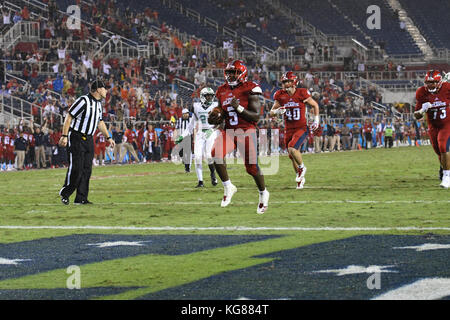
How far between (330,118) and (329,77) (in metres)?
7.81

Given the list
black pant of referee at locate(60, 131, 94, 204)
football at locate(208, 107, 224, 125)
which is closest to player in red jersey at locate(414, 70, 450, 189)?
football at locate(208, 107, 224, 125)

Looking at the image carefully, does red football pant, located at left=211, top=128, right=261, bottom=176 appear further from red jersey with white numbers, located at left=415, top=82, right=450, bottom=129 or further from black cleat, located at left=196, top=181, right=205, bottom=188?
black cleat, located at left=196, top=181, right=205, bottom=188

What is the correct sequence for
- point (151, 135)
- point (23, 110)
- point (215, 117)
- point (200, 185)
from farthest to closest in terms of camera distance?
point (151, 135), point (23, 110), point (200, 185), point (215, 117)

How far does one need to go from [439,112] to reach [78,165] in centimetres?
649

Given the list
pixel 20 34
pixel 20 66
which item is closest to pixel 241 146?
pixel 20 66

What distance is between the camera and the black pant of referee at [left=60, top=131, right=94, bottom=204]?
13.7 metres

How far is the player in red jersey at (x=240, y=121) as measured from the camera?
449 inches

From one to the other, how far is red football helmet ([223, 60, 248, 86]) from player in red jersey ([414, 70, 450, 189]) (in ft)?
15.6

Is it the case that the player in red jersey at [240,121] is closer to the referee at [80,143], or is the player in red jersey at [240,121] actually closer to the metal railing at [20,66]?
the referee at [80,143]

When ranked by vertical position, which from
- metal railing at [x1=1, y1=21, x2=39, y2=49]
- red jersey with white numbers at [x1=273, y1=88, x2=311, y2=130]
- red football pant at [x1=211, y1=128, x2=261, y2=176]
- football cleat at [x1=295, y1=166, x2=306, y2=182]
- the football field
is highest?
metal railing at [x1=1, y1=21, x2=39, y2=49]

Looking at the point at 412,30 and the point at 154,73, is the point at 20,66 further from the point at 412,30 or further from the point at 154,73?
the point at 412,30

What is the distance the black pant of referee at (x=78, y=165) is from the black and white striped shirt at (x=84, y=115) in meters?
0.10

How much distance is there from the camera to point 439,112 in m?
15.3

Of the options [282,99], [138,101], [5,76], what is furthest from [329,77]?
[282,99]
